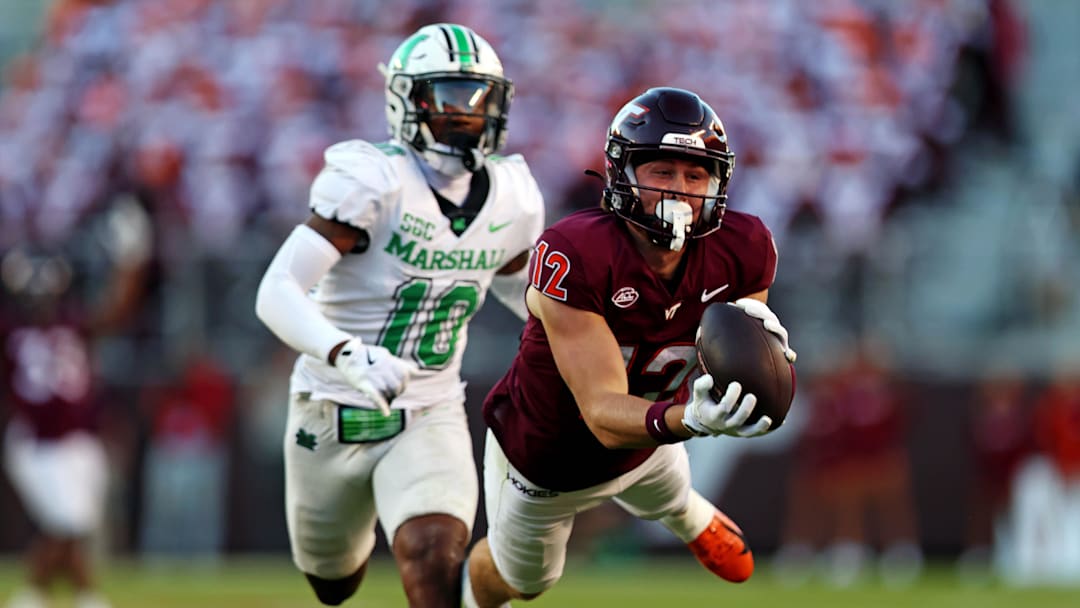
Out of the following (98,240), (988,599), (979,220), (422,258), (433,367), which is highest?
(422,258)

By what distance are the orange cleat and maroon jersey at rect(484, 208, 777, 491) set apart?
55 centimetres

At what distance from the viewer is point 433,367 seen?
5.52 metres

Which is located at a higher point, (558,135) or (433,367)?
(433,367)

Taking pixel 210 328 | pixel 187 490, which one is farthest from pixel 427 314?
pixel 187 490

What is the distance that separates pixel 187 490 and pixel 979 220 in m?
6.63

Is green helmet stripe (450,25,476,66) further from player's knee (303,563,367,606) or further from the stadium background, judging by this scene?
the stadium background

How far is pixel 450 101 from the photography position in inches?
216

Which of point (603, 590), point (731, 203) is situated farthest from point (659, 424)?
point (731, 203)

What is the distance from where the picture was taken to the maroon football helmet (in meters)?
4.41

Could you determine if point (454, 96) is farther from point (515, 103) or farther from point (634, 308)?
point (515, 103)

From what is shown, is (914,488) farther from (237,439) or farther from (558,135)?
(237,439)

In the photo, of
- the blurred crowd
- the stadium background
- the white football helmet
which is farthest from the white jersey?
the blurred crowd

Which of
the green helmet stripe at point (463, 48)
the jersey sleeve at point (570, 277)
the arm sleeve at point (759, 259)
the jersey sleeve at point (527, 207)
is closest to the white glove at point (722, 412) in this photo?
the jersey sleeve at point (570, 277)

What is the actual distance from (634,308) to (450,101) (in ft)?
4.46
